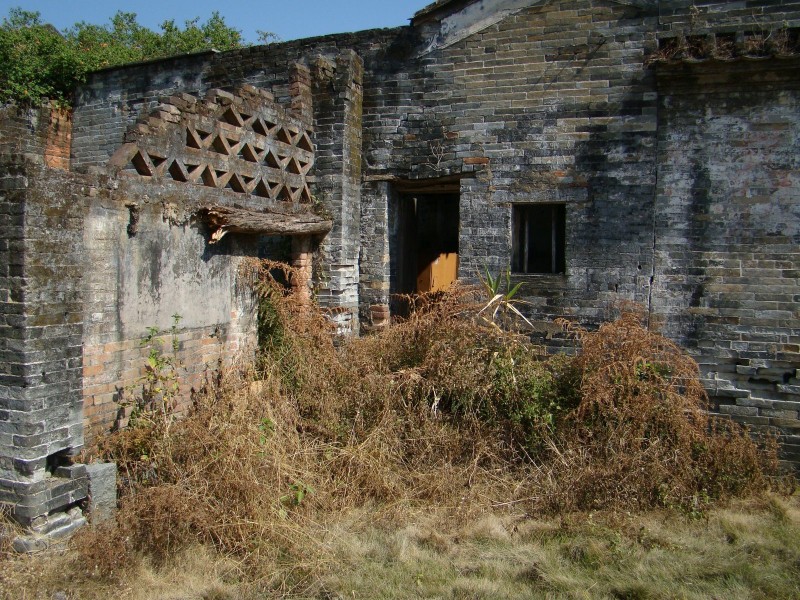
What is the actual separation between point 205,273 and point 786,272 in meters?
6.14

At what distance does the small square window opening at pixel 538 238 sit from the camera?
776cm

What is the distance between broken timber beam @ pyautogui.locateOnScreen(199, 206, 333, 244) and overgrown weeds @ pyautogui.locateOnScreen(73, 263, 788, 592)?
1.84 ft

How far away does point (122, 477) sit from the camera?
5.11 metres

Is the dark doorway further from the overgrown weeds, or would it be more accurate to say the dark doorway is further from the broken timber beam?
the overgrown weeds

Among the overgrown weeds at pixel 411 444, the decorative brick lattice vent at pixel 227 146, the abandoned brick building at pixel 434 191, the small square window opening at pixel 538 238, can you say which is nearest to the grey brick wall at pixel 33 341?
the abandoned brick building at pixel 434 191

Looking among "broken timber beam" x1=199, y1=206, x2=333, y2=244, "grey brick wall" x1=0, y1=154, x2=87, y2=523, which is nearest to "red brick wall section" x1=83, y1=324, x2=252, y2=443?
"grey brick wall" x1=0, y1=154, x2=87, y2=523

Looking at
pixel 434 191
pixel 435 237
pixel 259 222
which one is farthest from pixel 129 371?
pixel 435 237

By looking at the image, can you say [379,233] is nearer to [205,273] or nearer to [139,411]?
[205,273]

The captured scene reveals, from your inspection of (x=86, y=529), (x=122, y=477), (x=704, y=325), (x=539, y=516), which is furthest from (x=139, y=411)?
(x=704, y=325)

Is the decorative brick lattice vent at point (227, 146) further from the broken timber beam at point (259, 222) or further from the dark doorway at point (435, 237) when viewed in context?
the dark doorway at point (435, 237)

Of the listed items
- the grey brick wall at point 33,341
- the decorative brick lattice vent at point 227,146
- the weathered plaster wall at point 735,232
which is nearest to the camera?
the grey brick wall at point 33,341

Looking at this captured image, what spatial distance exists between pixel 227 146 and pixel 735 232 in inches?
220

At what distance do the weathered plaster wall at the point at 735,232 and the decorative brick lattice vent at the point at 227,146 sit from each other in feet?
14.3

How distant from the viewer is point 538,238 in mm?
7844
